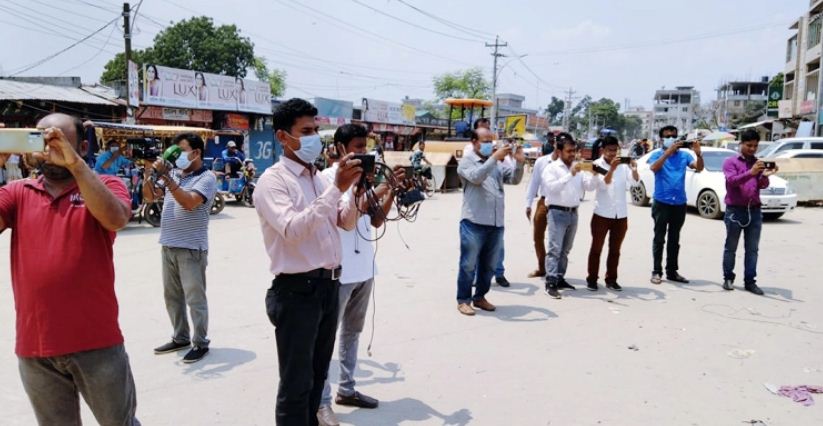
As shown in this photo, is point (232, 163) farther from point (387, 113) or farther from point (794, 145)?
point (387, 113)

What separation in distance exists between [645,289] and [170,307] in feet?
16.7

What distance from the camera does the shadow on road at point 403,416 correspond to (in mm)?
3658

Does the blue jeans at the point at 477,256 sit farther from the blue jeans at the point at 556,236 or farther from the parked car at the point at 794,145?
the parked car at the point at 794,145

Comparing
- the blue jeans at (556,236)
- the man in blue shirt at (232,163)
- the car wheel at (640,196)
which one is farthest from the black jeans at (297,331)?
the car wheel at (640,196)

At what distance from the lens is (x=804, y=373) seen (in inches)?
177

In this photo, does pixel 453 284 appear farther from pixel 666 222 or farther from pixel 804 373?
pixel 804 373

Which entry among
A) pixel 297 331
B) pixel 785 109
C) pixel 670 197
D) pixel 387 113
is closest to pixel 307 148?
pixel 297 331

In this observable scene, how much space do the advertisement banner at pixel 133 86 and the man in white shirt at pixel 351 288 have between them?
1778 cm

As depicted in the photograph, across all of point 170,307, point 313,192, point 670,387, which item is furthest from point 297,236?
point 670,387

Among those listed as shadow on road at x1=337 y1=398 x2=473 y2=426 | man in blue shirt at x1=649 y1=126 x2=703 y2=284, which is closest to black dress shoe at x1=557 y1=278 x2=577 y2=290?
man in blue shirt at x1=649 y1=126 x2=703 y2=284

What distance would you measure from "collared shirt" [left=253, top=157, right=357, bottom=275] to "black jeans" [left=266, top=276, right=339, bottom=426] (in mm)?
94

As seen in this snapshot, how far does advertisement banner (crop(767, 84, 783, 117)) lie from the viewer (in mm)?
44969

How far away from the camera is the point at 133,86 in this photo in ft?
63.6

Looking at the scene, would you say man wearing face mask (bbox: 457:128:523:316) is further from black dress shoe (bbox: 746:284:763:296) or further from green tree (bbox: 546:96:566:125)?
green tree (bbox: 546:96:566:125)
